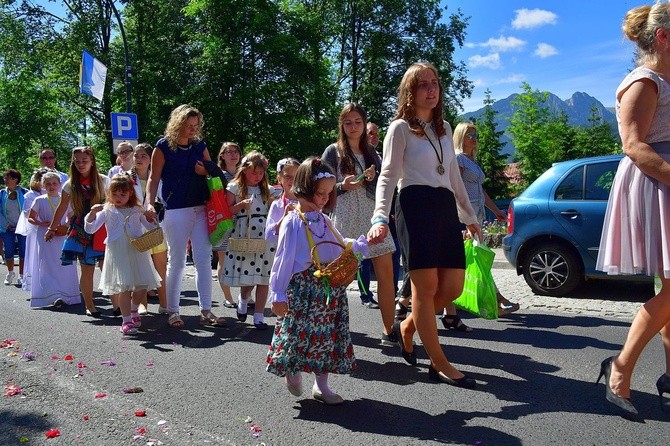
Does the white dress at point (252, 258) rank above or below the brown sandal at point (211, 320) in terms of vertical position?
above

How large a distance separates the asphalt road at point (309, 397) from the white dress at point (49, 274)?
1351 millimetres

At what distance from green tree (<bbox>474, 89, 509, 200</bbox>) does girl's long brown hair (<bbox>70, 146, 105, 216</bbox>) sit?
41831 millimetres

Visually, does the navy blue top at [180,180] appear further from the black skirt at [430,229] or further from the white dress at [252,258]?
the black skirt at [430,229]

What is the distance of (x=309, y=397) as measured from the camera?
4.27 metres

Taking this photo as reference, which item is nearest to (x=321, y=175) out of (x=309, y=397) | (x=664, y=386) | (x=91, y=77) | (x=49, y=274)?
(x=309, y=397)

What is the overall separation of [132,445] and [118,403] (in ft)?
2.59

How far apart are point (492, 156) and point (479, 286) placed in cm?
4433

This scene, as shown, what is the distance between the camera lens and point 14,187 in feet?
39.2

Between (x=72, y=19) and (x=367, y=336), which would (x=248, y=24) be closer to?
(x=72, y=19)

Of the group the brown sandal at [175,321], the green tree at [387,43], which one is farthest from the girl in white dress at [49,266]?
the green tree at [387,43]

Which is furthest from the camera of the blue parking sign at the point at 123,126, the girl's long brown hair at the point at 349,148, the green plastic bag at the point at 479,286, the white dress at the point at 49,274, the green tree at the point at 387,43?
the green tree at the point at 387,43

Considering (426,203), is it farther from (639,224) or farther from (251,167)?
A: (251,167)

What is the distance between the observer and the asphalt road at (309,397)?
3582 millimetres

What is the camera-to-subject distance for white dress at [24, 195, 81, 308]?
26.8 feet
